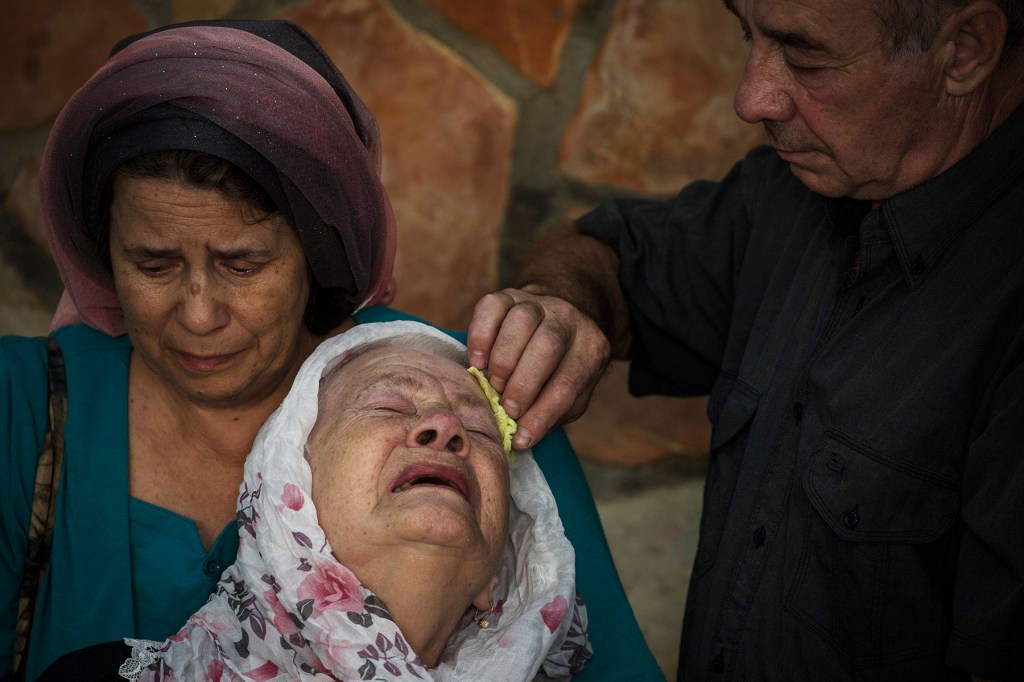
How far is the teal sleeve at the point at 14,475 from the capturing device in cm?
183

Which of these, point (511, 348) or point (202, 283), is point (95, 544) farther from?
point (511, 348)

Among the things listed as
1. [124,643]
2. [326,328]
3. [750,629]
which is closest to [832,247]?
[750,629]

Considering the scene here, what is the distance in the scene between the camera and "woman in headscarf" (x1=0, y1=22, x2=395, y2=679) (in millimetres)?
1759

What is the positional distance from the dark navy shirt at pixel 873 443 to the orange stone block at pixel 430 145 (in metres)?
0.93

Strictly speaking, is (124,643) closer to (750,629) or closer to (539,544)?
(539,544)

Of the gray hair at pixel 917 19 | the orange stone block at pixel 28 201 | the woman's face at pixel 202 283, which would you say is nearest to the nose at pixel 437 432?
the woman's face at pixel 202 283

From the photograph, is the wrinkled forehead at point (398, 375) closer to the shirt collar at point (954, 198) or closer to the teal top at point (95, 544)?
the teal top at point (95, 544)

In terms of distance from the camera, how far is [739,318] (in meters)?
2.26

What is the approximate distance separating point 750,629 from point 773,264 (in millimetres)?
778

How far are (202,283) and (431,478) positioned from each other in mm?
545

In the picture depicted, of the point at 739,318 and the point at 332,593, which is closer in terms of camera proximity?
the point at 332,593

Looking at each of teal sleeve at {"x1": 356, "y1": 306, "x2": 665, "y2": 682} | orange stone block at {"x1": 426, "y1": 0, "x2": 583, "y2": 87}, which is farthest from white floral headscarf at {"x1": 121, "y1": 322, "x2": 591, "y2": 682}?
orange stone block at {"x1": 426, "y1": 0, "x2": 583, "y2": 87}

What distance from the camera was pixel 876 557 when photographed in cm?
181

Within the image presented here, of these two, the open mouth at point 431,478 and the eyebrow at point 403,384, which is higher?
Answer: the eyebrow at point 403,384
